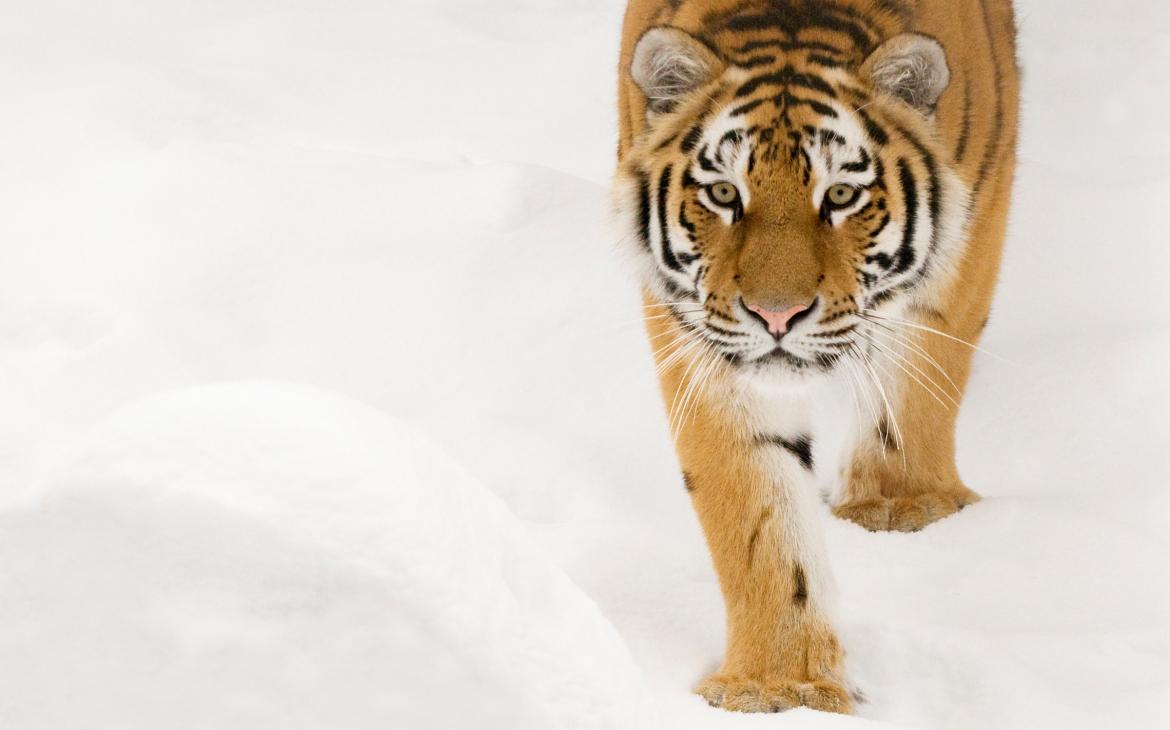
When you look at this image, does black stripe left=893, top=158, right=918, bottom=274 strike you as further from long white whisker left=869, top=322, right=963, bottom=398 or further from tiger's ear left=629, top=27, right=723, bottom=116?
tiger's ear left=629, top=27, right=723, bottom=116

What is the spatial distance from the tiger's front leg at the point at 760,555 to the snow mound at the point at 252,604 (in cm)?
81

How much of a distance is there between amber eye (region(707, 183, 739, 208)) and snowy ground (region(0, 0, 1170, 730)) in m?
0.39

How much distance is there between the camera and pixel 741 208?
2090 mm

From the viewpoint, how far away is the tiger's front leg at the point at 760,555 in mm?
2229

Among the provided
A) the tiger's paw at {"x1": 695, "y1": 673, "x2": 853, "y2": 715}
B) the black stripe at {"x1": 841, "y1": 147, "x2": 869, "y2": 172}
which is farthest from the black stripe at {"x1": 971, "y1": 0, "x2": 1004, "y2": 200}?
the tiger's paw at {"x1": 695, "y1": 673, "x2": 853, "y2": 715}

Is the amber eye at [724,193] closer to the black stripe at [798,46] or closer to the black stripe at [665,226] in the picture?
the black stripe at [665,226]

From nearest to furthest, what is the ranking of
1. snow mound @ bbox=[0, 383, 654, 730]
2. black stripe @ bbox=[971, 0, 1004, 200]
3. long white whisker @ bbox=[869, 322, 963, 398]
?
snow mound @ bbox=[0, 383, 654, 730] → long white whisker @ bbox=[869, 322, 963, 398] → black stripe @ bbox=[971, 0, 1004, 200]

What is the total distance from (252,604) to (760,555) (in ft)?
3.51

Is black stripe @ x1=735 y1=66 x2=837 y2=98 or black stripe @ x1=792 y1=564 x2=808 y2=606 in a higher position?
black stripe @ x1=735 y1=66 x2=837 y2=98

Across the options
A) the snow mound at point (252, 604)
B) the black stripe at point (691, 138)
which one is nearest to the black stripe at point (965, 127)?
the black stripe at point (691, 138)

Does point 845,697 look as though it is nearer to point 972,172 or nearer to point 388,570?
point 972,172

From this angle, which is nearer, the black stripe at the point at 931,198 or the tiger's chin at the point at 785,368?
the tiger's chin at the point at 785,368

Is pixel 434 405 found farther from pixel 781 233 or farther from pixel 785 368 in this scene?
pixel 781 233

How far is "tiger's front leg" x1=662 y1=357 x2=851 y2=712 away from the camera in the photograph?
2229 mm
